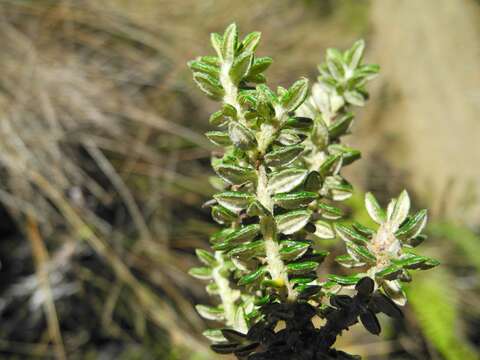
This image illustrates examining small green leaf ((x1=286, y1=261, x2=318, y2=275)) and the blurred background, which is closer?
small green leaf ((x1=286, y1=261, x2=318, y2=275))

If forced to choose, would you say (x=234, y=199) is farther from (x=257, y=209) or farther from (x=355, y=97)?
(x=355, y=97)

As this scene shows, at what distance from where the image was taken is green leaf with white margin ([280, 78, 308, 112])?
0.36 meters

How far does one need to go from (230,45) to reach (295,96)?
0.20 ft

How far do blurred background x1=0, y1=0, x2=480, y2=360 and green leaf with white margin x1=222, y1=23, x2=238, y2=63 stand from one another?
119cm

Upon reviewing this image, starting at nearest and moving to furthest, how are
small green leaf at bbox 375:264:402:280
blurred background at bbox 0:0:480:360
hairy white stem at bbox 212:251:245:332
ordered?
small green leaf at bbox 375:264:402:280
hairy white stem at bbox 212:251:245:332
blurred background at bbox 0:0:480:360

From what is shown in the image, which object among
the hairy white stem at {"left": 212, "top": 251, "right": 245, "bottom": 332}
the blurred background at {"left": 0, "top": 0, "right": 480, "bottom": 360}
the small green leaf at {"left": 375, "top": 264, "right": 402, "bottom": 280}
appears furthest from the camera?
the blurred background at {"left": 0, "top": 0, "right": 480, "bottom": 360}

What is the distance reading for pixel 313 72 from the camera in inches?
107

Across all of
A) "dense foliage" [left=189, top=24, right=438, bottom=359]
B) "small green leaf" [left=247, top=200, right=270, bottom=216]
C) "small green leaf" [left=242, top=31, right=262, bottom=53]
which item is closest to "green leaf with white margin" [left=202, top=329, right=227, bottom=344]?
"dense foliage" [left=189, top=24, right=438, bottom=359]

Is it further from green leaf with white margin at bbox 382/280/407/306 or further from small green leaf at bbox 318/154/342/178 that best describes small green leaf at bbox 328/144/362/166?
green leaf with white margin at bbox 382/280/407/306

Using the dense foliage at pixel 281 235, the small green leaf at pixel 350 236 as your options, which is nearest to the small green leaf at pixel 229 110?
the dense foliage at pixel 281 235

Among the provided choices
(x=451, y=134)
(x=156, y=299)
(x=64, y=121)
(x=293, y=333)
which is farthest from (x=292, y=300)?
(x=451, y=134)

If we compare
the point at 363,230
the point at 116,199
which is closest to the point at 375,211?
the point at 363,230

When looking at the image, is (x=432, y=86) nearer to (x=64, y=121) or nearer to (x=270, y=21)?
(x=270, y=21)

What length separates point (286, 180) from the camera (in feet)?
1.19
